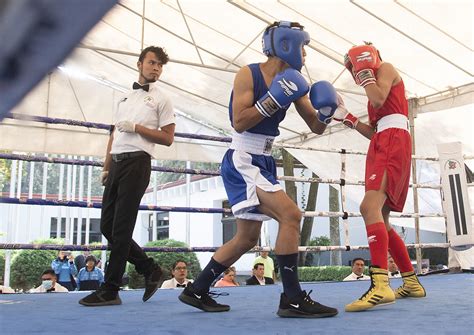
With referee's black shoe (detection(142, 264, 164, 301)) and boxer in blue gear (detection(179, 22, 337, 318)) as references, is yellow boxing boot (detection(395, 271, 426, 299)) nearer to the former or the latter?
boxer in blue gear (detection(179, 22, 337, 318))

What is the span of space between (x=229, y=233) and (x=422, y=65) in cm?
1208

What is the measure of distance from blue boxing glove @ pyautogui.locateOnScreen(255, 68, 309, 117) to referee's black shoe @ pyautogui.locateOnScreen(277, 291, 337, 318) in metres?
0.62

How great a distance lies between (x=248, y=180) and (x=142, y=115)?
709mm

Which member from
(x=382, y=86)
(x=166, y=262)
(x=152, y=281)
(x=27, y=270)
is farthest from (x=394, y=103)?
(x=27, y=270)

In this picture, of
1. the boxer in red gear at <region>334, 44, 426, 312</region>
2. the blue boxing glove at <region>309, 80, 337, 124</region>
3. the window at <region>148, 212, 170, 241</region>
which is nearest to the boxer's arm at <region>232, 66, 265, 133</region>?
the blue boxing glove at <region>309, 80, 337, 124</region>

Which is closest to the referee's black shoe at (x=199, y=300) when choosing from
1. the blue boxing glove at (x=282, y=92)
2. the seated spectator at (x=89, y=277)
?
the blue boxing glove at (x=282, y=92)

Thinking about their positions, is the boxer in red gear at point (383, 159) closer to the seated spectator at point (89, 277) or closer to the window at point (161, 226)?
the seated spectator at point (89, 277)

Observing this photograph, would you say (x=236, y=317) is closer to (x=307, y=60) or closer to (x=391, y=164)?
(x=391, y=164)

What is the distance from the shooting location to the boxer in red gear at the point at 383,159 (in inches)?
76.0

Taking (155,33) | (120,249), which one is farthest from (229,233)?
(120,249)

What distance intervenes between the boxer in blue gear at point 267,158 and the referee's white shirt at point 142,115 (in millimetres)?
497

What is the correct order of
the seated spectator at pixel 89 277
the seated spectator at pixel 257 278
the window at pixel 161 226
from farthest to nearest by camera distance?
the window at pixel 161 226
the seated spectator at pixel 89 277
the seated spectator at pixel 257 278

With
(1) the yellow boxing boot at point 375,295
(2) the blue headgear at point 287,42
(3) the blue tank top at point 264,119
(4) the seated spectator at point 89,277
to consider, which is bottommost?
(4) the seated spectator at point 89,277

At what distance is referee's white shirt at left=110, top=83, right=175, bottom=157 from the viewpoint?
2.11 meters
